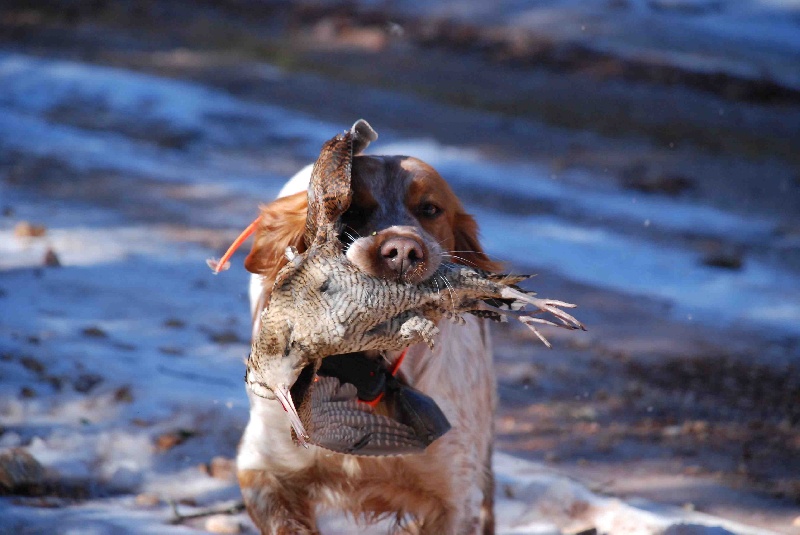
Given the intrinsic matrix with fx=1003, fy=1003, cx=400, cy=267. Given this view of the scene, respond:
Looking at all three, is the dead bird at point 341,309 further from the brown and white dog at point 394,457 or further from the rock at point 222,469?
the rock at point 222,469

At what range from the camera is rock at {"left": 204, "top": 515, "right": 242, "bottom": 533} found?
11.1 feet

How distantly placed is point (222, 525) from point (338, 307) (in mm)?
1547

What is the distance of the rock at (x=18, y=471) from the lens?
3365 millimetres

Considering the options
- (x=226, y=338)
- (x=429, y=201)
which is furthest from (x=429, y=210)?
(x=226, y=338)

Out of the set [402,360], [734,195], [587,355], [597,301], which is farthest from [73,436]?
[734,195]

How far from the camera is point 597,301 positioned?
19.4ft

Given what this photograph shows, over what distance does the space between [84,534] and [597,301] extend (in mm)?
3572

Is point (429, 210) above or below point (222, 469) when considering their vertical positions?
above

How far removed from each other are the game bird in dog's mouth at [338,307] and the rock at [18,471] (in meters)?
1.53

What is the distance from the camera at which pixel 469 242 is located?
3236mm

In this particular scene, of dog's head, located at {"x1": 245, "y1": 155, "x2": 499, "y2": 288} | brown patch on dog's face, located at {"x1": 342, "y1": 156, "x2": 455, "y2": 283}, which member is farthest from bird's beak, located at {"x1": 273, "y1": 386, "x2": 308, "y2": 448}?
dog's head, located at {"x1": 245, "y1": 155, "x2": 499, "y2": 288}

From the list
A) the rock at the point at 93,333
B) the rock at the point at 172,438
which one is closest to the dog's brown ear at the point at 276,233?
the rock at the point at 172,438

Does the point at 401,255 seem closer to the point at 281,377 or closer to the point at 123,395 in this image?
the point at 281,377

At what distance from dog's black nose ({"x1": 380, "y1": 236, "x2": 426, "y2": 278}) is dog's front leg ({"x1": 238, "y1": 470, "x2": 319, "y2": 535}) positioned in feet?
3.51
